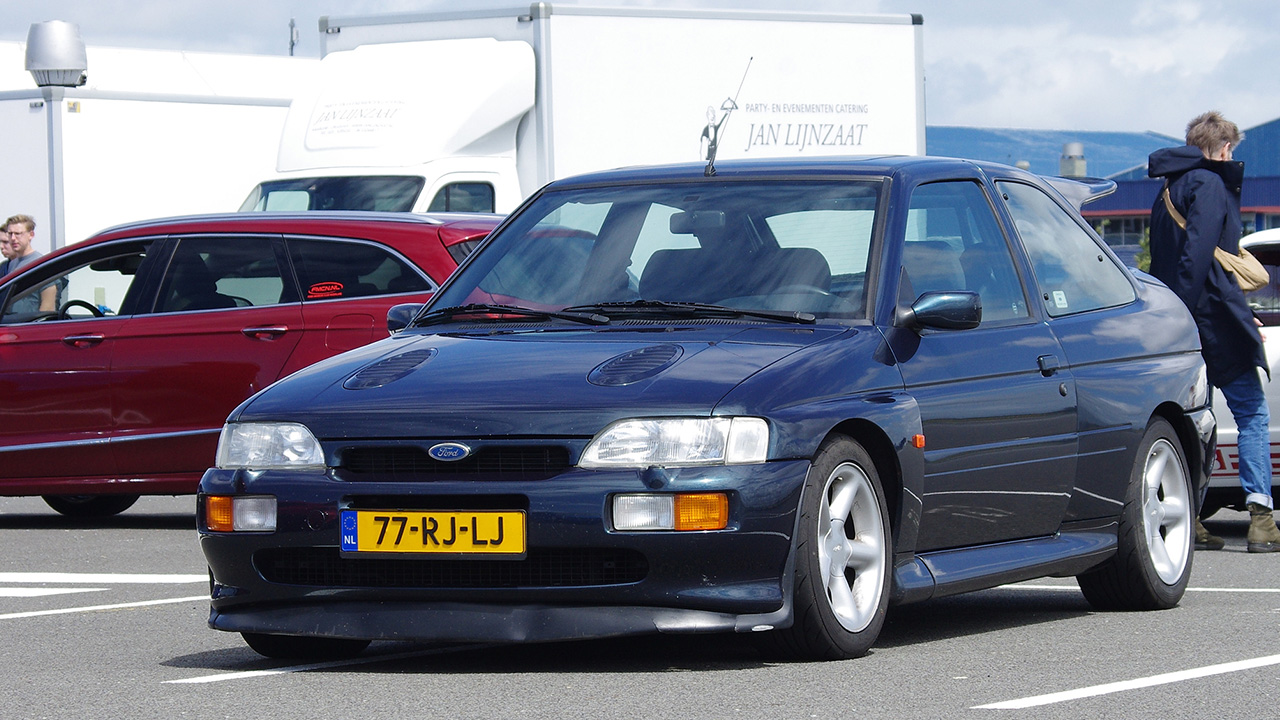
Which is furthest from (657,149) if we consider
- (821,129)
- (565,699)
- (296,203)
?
(565,699)

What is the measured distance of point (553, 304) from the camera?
22.3ft

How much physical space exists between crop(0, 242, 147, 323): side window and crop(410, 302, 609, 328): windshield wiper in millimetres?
4786

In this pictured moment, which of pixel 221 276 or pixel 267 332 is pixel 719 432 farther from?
pixel 221 276

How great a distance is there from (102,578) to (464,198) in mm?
8727

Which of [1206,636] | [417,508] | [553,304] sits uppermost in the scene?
[553,304]

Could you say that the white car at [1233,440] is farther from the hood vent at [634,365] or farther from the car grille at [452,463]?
the car grille at [452,463]

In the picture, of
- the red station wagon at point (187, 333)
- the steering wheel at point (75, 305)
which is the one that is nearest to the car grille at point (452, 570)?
the red station wagon at point (187, 333)

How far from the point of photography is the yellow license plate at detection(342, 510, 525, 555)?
18.5 feet

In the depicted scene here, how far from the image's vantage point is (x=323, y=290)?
11.1 meters

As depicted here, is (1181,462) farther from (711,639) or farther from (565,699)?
(565,699)

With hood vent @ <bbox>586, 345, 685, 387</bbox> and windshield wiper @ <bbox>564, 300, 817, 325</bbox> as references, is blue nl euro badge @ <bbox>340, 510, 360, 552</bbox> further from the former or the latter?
windshield wiper @ <bbox>564, 300, 817, 325</bbox>

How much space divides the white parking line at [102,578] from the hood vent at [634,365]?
3.46 m

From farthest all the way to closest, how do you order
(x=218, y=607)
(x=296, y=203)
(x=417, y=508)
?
(x=296, y=203) < (x=218, y=607) < (x=417, y=508)

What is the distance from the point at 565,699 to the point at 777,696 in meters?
0.55
